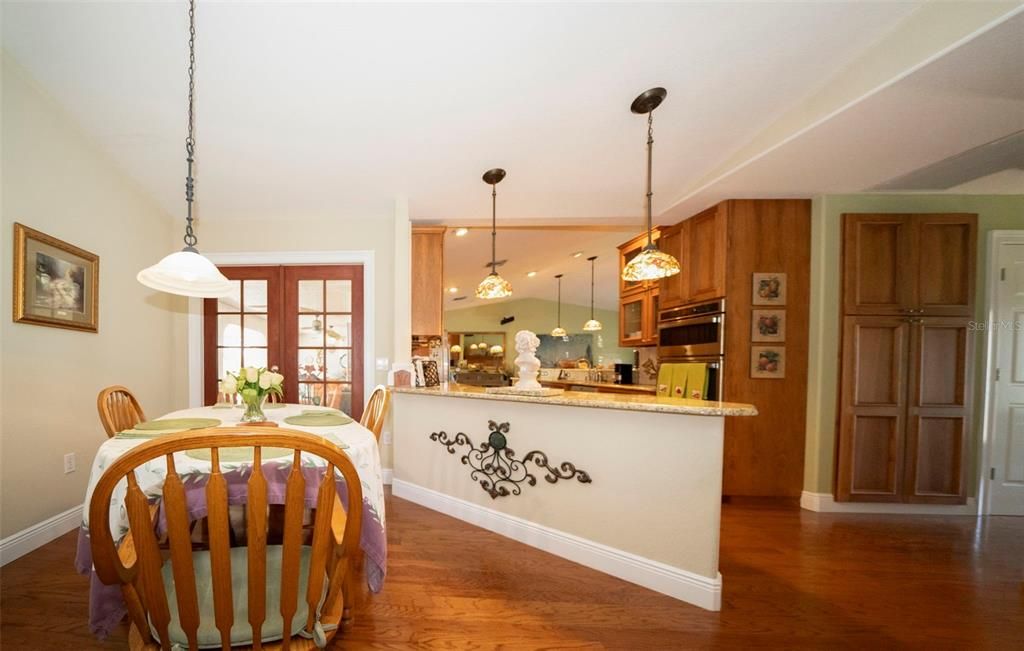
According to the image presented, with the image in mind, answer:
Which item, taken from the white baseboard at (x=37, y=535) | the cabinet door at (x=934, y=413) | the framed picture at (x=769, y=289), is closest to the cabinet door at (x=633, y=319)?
the framed picture at (x=769, y=289)

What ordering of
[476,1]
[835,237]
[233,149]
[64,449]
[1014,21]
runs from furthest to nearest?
[835,237] < [233,149] < [64,449] < [476,1] < [1014,21]

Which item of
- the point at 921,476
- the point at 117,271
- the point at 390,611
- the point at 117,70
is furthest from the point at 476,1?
the point at 921,476

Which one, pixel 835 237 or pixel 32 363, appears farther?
pixel 835 237

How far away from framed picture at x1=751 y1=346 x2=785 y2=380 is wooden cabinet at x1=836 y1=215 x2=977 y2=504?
415 millimetres

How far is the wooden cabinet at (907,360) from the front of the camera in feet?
8.47

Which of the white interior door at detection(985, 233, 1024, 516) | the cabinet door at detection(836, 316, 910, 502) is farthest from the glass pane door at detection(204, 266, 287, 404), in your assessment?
the white interior door at detection(985, 233, 1024, 516)

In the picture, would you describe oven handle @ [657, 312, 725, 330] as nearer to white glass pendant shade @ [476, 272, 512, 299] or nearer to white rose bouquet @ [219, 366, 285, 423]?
white glass pendant shade @ [476, 272, 512, 299]

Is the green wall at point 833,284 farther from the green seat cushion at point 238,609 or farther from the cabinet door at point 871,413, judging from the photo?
the green seat cushion at point 238,609

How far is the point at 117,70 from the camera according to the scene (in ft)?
6.39

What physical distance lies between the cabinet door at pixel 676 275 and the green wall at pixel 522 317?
7491 mm

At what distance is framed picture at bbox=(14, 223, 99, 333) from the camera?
6.30ft

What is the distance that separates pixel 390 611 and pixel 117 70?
3.15m

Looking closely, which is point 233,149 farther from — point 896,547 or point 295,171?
point 896,547

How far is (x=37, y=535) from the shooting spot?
2.00 meters
